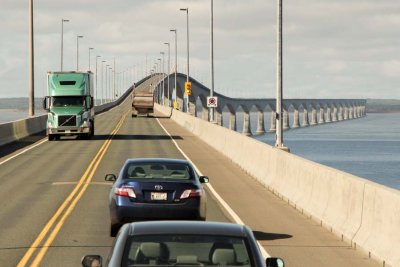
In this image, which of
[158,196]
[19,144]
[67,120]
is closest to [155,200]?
[158,196]

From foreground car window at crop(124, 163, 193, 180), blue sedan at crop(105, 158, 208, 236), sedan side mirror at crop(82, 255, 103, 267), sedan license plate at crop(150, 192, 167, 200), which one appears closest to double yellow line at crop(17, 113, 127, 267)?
blue sedan at crop(105, 158, 208, 236)

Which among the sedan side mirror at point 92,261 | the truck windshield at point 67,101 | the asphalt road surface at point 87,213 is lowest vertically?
the asphalt road surface at point 87,213

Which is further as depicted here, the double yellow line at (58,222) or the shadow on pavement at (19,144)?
the shadow on pavement at (19,144)

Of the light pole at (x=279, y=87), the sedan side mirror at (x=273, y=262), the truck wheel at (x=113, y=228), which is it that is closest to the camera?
the sedan side mirror at (x=273, y=262)

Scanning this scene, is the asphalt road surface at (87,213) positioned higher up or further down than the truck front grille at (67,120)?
further down

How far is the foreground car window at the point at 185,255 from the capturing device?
6871mm

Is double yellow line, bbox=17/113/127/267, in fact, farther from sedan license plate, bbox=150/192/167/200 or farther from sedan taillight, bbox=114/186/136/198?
sedan license plate, bbox=150/192/167/200

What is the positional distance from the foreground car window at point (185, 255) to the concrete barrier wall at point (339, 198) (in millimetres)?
5763

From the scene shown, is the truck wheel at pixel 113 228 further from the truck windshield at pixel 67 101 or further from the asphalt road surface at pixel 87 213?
the truck windshield at pixel 67 101

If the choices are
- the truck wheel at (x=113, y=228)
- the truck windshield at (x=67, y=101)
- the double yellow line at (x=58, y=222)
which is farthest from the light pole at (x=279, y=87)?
the truck windshield at (x=67, y=101)

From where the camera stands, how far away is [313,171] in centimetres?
1902

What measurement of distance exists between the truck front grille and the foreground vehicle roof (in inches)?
1612

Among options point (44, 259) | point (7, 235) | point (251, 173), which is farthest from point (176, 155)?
point (44, 259)

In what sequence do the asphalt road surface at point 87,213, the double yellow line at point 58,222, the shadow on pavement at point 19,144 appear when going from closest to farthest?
the double yellow line at point 58,222
the asphalt road surface at point 87,213
the shadow on pavement at point 19,144
